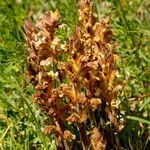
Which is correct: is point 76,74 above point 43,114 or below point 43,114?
above

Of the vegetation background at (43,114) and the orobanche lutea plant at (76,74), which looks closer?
the orobanche lutea plant at (76,74)

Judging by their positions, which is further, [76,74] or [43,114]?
[43,114]

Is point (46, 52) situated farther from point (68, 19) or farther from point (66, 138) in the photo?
point (68, 19)

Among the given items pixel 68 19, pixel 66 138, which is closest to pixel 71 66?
pixel 66 138

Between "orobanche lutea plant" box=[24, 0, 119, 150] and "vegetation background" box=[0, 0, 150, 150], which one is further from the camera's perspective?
"vegetation background" box=[0, 0, 150, 150]
